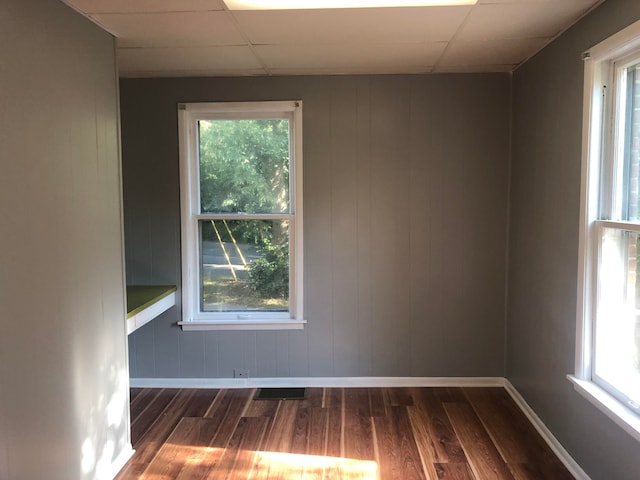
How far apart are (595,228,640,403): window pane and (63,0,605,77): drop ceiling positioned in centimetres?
112

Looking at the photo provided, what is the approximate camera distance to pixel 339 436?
112 inches

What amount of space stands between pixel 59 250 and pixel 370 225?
6.89ft

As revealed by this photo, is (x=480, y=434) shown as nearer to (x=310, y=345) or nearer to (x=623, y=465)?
(x=623, y=465)

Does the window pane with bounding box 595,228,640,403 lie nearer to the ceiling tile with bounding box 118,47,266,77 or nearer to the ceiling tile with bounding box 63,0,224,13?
the ceiling tile with bounding box 63,0,224,13

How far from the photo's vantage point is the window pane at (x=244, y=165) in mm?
3494

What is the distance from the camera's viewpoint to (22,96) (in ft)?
5.75

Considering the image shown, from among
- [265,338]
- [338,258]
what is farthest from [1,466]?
[338,258]

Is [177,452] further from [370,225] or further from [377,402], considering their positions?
[370,225]

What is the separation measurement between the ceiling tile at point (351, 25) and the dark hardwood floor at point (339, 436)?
91.1 inches

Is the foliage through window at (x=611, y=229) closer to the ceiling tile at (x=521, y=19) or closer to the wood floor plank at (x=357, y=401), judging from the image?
the ceiling tile at (x=521, y=19)

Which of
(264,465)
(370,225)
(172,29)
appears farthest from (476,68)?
(264,465)

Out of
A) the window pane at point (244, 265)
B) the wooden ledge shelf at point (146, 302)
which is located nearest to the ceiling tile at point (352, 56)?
the window pane at point (244, 265)

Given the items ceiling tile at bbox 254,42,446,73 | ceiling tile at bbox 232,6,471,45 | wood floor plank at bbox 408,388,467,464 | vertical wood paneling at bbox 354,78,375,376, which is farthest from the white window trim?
vertical wood paneling at bbox 354,78,375,376

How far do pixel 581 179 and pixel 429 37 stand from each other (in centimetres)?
112
